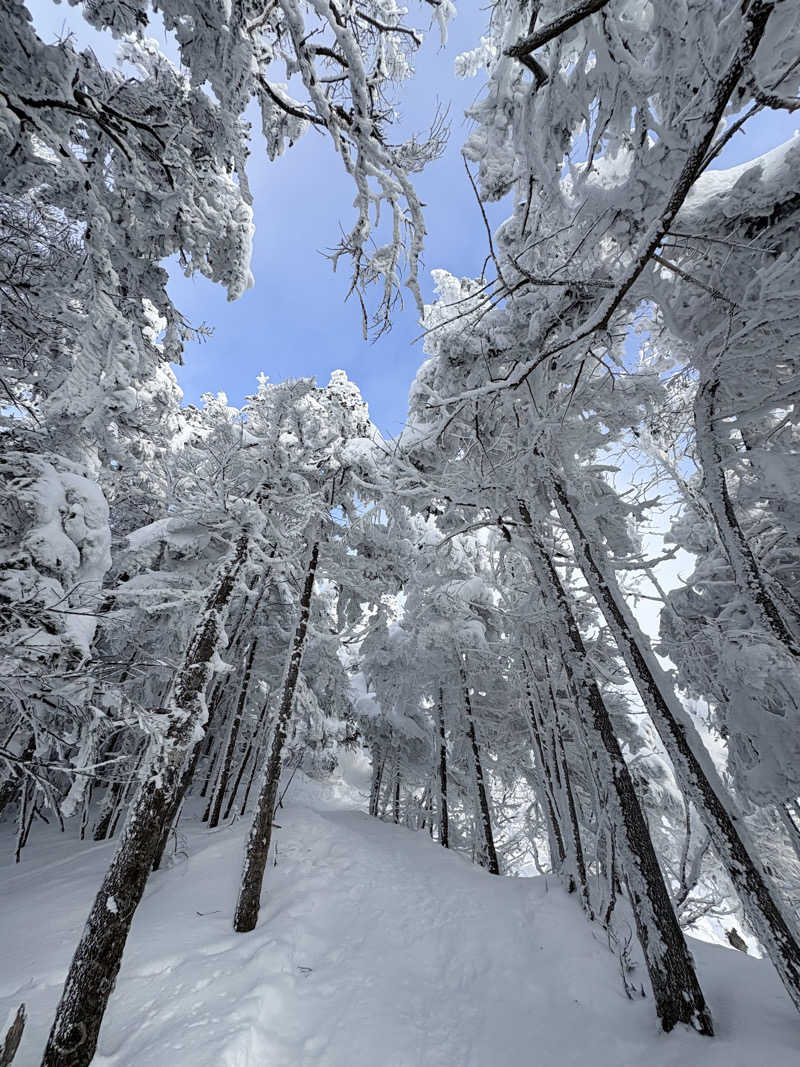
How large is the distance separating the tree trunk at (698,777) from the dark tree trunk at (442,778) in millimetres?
9831

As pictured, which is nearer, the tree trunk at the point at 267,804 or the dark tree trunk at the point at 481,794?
the tree trunk at the point at 267,804

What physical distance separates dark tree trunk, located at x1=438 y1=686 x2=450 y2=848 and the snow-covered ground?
410 centimetres

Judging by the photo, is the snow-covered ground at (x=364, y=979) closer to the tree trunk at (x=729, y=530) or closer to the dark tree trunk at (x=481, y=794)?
the dark tree trunk at (x=481, y=794)

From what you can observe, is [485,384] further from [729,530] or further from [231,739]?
[231,739]

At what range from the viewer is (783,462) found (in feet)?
14.7

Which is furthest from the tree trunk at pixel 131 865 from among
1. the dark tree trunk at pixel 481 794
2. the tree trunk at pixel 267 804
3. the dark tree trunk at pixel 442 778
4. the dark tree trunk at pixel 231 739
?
the dark tree trunk at pixel 442 778

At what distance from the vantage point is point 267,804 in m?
7.42

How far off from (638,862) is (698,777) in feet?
4.55

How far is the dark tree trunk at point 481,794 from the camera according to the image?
10828 mm

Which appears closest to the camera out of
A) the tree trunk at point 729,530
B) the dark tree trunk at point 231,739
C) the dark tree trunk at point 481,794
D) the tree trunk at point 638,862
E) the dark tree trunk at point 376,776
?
the tree trunk at point 638,862

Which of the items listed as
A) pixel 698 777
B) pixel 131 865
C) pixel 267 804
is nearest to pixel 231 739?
pixel 267 804

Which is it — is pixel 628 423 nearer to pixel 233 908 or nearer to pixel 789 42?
Answer: pixel 789 42

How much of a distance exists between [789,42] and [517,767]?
15.8m

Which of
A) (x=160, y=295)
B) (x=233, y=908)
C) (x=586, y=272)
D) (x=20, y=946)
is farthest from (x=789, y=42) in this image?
(x=20, y=946)
